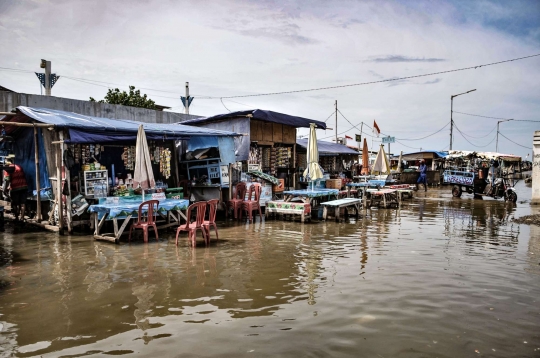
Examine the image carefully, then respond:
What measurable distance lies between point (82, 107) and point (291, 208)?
10.6m

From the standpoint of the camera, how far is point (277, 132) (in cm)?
1557

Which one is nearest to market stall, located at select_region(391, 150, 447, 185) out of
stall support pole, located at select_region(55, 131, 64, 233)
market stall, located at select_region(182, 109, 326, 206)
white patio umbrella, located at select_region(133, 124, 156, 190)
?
market stall, located at select_region(182, 109, 326, 206)

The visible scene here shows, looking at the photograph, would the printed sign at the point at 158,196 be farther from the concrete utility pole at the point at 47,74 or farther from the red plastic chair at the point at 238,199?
the concrete utility pole at the point at 47,74

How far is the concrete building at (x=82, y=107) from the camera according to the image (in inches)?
537

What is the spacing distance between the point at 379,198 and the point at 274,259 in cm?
1102

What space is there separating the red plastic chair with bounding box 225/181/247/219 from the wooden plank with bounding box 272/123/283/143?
11.4 feet

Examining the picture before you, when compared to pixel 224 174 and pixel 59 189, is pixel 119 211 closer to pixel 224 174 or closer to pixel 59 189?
pixel 59 189

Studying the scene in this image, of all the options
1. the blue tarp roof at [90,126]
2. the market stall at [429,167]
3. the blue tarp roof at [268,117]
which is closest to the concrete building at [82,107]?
the blue tarp roof at [90,126]

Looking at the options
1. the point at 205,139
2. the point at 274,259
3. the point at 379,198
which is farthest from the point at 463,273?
the point at 379,198

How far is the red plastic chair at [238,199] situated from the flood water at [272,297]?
3.31m

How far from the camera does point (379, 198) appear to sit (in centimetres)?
1688

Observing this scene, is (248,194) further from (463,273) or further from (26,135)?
(463,273)

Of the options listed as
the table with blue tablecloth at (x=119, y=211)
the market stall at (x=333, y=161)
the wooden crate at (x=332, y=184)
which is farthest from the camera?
the market stall at (x=333, y=161)

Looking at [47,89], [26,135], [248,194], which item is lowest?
[248,194]
